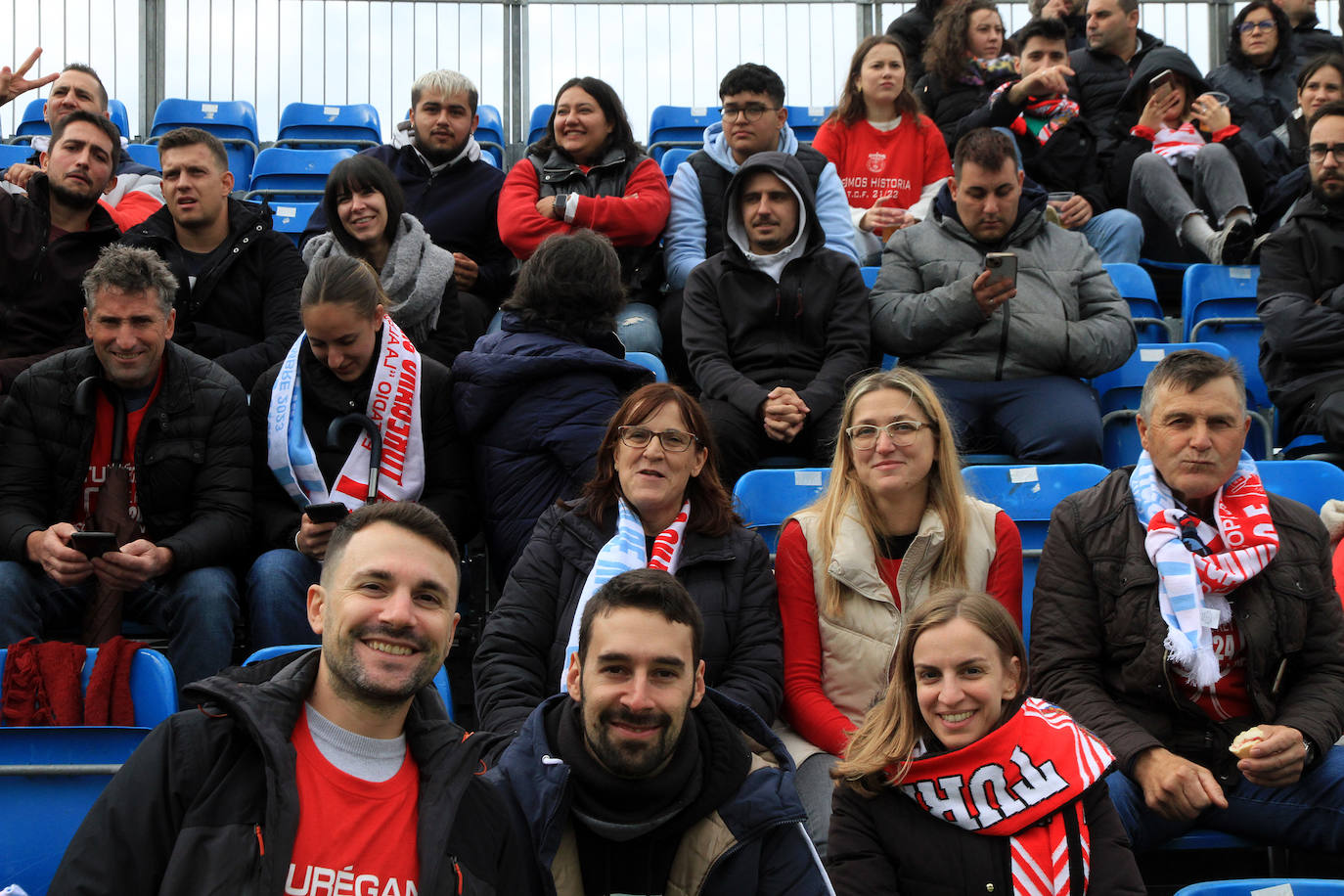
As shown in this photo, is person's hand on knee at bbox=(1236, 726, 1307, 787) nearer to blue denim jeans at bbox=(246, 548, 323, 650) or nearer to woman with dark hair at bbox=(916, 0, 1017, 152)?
blue denim jeans at bbox=(246, 548, 323, 650)

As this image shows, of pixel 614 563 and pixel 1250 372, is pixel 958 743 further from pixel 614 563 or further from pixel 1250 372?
pixel 1250 372

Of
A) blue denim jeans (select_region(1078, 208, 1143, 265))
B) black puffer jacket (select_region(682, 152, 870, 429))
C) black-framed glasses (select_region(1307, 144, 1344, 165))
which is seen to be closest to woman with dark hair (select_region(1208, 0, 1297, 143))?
blue denim jeans (select_region(1078, 208, 1143, 265))

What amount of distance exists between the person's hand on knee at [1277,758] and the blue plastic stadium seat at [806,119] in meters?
5.91

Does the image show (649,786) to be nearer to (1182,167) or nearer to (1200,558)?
(1200,558)

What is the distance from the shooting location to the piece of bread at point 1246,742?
111 inches

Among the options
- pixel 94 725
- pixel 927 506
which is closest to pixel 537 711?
pixel 94 725

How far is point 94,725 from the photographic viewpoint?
2.73 m

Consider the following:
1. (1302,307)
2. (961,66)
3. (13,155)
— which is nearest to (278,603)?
(1302,307)

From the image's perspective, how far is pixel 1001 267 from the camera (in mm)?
4359

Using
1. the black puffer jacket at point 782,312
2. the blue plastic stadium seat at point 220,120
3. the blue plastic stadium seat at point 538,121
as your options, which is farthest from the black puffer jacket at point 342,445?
the blue plastic stadium seat at point 220,120

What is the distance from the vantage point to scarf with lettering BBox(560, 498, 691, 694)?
3066mm

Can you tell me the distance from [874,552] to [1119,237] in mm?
3396

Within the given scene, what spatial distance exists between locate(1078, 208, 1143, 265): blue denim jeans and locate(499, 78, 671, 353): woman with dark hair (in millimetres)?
2049

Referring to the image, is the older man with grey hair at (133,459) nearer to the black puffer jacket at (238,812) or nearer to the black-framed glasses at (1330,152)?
the black puffer jacket at (238,812)
